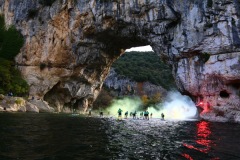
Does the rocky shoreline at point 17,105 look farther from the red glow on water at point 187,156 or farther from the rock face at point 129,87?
the rock face at point 129,87

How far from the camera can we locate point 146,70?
106 metres

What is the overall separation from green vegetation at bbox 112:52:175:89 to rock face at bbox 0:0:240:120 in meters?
41.0

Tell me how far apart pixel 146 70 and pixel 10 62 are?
67437mm

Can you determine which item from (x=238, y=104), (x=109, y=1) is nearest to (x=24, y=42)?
(x=109, y=1)

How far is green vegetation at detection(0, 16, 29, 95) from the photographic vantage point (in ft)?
133

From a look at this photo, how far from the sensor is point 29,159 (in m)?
8.80

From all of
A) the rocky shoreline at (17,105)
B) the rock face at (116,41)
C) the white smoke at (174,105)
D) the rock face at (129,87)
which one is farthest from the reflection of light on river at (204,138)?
the rock face at (129,87)

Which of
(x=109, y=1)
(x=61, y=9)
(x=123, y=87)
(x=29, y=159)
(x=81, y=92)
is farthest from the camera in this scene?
(x=123, y=87)

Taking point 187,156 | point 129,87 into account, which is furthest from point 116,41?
point 129,87

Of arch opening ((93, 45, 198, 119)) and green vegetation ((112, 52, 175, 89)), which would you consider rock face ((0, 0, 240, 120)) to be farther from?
green vegetation ((112, 52, 175, 89))

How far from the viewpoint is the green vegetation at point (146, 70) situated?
3821 inches

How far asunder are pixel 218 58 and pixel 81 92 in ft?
95.0

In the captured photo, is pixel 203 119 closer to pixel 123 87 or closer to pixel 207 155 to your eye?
pixel 207 155

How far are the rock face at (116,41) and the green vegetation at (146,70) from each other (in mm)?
40958
